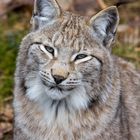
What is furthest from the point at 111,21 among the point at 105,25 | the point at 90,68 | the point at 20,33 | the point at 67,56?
the point at 20,33

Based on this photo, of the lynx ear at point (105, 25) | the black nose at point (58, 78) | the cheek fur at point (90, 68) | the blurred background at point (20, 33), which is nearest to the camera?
the black nose at point (58, 78)

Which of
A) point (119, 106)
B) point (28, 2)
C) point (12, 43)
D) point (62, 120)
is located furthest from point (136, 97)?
point (28, 2)

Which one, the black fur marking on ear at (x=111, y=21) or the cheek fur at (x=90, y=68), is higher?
the black fur marking on ear at (x=111, y=21)

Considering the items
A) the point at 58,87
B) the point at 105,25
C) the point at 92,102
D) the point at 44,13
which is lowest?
the point at 92,102

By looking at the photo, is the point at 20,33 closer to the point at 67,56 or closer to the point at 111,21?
the point at 111,21

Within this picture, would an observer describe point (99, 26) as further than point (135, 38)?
No

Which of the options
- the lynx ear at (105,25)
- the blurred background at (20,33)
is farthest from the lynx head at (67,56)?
the blurred background at (20,33)

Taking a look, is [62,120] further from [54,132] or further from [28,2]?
[28,2]

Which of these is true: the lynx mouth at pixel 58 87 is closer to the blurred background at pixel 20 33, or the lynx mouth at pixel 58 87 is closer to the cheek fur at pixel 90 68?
the cheek fur at pixel 90 68
